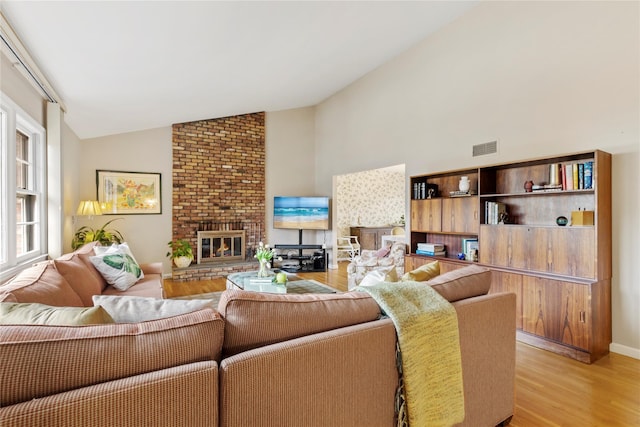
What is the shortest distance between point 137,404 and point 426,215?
400 centimetres

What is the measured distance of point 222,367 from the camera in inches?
37.2

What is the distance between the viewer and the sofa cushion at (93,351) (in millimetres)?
763

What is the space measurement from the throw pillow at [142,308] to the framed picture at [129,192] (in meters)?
4.55

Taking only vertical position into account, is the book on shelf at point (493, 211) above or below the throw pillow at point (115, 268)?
above

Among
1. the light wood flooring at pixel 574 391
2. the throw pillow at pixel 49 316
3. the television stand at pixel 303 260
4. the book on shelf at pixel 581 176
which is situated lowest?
the light wood flooring at pixel 574 391

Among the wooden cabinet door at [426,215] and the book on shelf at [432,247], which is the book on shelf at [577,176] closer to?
the wooden cabinet door at [426,215]

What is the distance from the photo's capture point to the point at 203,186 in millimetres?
6223

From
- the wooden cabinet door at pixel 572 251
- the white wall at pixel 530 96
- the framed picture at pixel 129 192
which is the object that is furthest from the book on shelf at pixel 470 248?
the framed picture at pixel 129 192

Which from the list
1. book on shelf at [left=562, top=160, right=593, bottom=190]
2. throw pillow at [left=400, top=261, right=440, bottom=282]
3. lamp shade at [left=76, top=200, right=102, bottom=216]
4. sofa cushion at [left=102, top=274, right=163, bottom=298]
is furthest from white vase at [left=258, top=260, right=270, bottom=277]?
book on shelf at [left=562, top=160, right=593, bottom=190]

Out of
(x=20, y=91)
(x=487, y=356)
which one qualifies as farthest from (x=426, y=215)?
(x=20, y=91)

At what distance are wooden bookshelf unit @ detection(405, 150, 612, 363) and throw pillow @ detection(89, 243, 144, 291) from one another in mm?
3537

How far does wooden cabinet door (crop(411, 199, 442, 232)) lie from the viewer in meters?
4.12

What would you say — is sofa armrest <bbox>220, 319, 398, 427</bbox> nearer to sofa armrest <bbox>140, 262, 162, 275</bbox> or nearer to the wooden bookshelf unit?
the wooden bookshelf unit

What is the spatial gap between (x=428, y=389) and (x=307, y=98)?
6.15 meters
